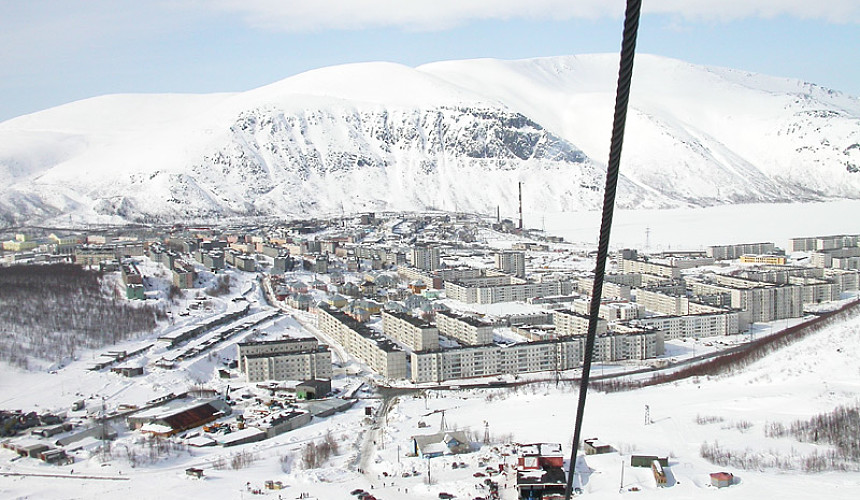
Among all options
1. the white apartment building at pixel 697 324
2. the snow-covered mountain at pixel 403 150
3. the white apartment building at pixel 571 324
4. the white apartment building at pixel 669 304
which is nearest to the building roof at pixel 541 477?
the white apartment building at pixel 571 324

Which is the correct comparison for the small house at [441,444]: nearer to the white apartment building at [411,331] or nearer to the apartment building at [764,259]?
the white apartment building at [411,331]

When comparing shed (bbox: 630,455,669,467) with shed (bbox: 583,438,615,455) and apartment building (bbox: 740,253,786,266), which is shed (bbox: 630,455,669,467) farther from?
apartment building (bbox: 740,253,786,266)

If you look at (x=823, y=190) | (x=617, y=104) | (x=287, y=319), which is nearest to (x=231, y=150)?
(x=287, y=319)

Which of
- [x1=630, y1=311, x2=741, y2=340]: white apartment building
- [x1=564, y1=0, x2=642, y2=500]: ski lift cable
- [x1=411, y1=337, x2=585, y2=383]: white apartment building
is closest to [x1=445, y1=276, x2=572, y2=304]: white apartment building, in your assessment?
[x1=630, y1=311, x2=741, y2=340]: white apartment building

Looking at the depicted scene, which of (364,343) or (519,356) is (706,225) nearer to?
(519,356)

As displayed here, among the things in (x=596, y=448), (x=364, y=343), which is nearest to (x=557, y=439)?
(x=596, y=448)

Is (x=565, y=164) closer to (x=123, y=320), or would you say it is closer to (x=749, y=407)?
(x=123, y=320)
